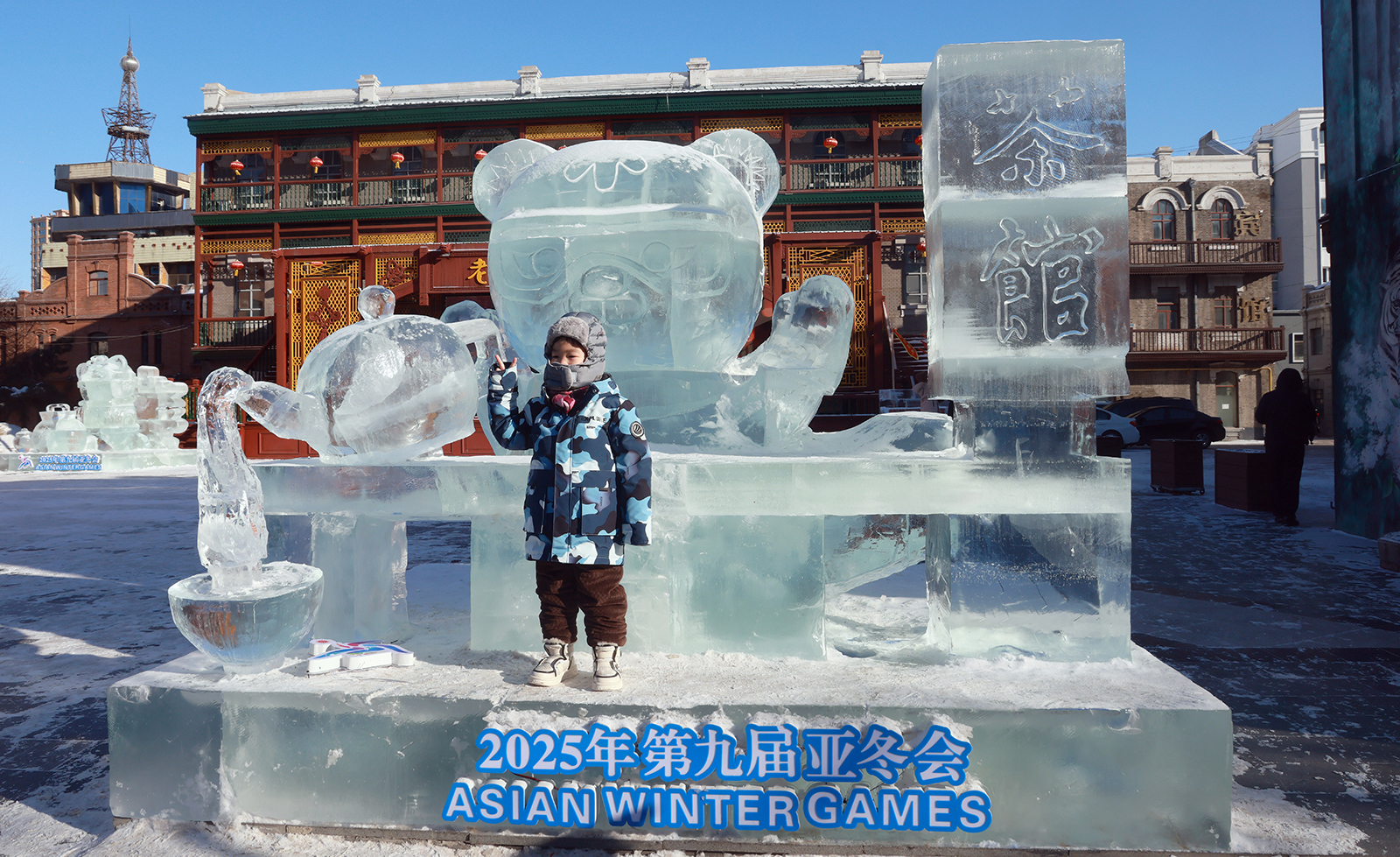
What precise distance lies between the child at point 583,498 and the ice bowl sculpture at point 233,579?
28.9 inches

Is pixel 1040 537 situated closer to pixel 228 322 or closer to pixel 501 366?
pixel 501 366

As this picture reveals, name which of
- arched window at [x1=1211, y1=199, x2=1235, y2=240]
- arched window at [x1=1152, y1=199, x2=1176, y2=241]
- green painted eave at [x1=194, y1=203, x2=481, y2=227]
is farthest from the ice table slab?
arched window at [x1=1211, y1=199, x2=1235, y2=240]

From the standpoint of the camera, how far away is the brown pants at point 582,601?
231cm

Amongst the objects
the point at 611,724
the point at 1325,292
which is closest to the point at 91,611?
the point at 611,724

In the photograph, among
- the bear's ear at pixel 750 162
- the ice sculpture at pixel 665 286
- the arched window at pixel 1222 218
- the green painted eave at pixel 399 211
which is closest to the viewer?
the ice sculpture at pixel 665 286

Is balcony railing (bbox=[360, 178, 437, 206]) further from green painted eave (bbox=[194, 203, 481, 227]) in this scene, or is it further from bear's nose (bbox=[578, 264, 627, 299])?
bear's nose (bbox=[578, 264, 627, 299])

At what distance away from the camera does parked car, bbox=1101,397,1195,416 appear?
18.5 meters

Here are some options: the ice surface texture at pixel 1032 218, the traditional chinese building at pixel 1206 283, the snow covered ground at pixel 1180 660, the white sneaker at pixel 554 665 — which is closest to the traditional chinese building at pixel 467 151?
the traditional chinese building at pixel 1206 283

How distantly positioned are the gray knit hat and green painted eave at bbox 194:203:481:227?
17.2 meters

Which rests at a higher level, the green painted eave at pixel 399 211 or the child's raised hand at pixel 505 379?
the green painted eave at pixel 399 211

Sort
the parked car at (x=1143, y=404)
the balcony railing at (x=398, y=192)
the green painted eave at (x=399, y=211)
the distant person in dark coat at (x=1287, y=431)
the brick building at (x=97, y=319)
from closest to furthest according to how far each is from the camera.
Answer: the distant person in dark coat at (x=1287, y=431) < the green painted eave at (x=399, y=211) < the parked car at (x=1143, y=404) < the balcony railing at (x=398, y=192) < the brick building at (x=97, y=319)

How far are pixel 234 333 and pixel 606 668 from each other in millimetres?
20364

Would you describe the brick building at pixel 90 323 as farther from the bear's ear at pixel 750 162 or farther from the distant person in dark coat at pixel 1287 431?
the distant person in dark coat at pixel 1287 431

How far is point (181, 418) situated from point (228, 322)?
11.6 feet
